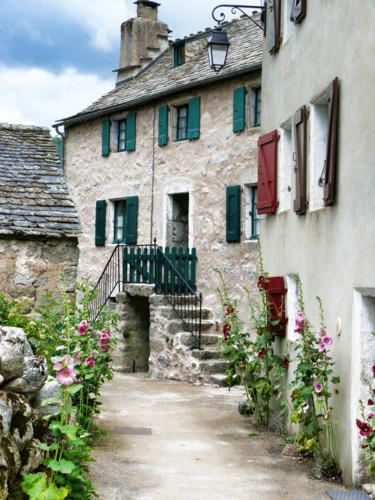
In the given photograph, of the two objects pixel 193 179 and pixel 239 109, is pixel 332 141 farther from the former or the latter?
pixel 193 179

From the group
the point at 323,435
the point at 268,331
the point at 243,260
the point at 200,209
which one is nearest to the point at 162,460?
the point at 323,435

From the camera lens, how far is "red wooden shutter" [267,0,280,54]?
9180mm

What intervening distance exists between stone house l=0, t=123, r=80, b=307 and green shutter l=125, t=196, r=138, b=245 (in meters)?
7.44

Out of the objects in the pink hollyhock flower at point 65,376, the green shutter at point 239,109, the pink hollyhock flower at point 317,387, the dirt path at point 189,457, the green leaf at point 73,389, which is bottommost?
the dirt path at point 189,457

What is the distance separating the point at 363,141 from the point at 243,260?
7.89 metres

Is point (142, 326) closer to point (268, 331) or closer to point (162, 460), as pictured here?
point (268, 331)

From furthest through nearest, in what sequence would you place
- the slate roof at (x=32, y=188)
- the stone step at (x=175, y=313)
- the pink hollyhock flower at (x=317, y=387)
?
the stone step at (x=175, y=313) → the slate roof at (x=32, y=188) → the pink hollyhock flower at (x=317, y=387)

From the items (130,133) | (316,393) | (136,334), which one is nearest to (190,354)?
(136,334)

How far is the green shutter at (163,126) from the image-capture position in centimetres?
1599

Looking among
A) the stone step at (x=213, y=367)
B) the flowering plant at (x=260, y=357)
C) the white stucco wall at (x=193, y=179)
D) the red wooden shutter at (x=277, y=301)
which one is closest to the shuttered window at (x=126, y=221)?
the white stucco wall at (x=193, y=179)

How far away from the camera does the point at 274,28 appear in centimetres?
927

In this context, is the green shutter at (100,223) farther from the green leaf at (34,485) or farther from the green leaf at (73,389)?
the green leaf at (34,485)

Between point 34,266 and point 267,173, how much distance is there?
316 cm

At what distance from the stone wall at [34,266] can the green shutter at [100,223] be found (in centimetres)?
933
